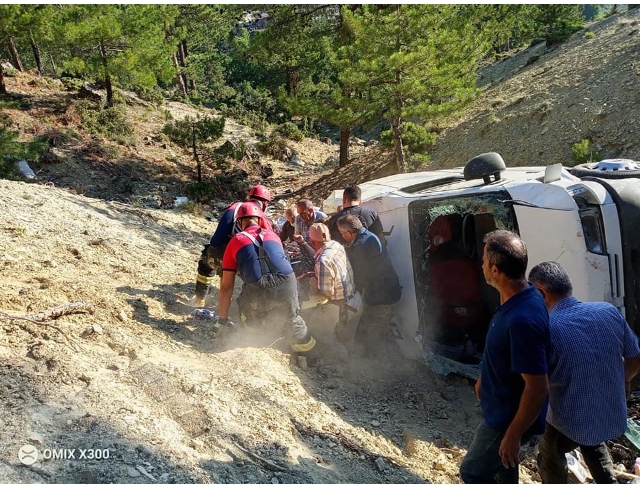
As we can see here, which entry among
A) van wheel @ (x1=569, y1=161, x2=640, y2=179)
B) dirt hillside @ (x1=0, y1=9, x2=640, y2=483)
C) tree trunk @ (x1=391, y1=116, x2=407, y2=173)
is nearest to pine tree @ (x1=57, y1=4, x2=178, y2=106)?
tree trunk @ (x1=391, y1=116, x2=407, y2=173)

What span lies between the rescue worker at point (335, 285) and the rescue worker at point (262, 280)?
28 cm

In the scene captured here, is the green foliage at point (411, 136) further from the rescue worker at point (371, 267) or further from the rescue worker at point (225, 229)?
the rescue worker at point (371, 267)

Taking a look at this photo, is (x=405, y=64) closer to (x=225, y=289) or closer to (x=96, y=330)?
(x=225, y=289)

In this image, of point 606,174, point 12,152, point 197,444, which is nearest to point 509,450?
point 197,444

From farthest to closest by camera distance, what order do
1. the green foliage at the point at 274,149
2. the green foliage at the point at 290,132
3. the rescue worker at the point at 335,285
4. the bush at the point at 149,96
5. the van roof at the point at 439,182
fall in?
the bush at the point at 149,96
the green foliage at the point at 290,132
the green foliage at the point at 274,149
the rescue worker at the point at 335,285
the van roof at the point at 439,182

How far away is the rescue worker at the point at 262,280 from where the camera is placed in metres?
4.37

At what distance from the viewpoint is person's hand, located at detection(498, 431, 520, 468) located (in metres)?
2.45

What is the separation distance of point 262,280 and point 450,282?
5.73 ft

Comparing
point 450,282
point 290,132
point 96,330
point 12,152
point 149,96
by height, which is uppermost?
point 149,96

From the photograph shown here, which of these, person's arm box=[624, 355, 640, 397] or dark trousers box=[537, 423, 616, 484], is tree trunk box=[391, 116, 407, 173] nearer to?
person's arm box=[624, 355, 640, 397]

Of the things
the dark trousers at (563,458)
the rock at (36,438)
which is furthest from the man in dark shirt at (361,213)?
the rock at (36,438)

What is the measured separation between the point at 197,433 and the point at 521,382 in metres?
2.02

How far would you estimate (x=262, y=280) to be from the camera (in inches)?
171

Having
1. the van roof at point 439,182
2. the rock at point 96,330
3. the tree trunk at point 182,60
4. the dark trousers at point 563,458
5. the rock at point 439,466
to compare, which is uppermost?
the tree trunk at point 182,60
